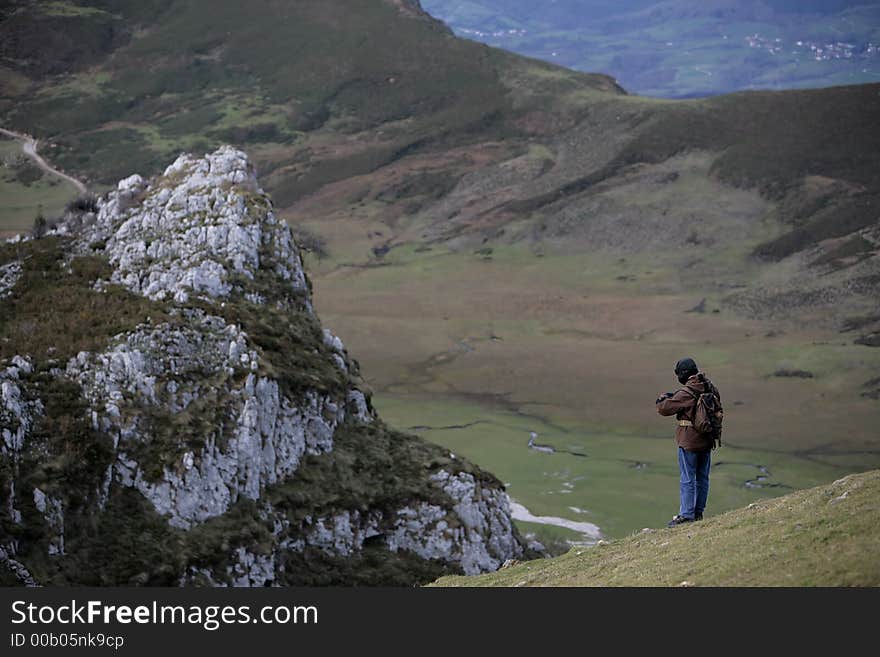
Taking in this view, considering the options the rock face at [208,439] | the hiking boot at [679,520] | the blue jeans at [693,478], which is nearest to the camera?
the blue jeans at [693,478]

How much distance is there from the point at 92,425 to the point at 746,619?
881 inches

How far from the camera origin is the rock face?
3294 centimetres

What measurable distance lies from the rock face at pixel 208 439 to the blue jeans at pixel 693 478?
571 inches

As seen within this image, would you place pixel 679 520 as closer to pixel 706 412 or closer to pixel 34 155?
pixel 706 412

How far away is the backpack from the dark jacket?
70 millimetres

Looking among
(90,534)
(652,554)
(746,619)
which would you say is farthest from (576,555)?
(90,534)

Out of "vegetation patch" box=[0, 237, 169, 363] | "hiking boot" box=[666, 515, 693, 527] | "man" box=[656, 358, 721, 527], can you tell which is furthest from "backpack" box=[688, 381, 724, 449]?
"vegetation patch" box=[0, 237, 169, 363]

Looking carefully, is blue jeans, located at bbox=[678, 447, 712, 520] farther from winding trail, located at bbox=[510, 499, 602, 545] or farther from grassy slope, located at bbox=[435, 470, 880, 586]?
winding trail, located at bbox=[510, 499, 602, 545]

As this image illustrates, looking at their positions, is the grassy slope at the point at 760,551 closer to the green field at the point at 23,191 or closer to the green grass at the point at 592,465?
the green grass at the point at 592,465

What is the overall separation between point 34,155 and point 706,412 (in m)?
168

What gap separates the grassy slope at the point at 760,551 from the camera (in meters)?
19.8

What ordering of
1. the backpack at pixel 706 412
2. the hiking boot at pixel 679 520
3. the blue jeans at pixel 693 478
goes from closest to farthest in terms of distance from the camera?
1. the backpack at pixel 706 412
2. the blue jeans at pixel 693 478
3. the hiking boot at pixel 679 520

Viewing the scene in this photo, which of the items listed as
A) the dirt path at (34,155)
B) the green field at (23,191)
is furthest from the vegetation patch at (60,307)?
the dirt path at (34,155)

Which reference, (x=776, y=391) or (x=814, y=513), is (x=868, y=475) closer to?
A: (x=814, y=513)
